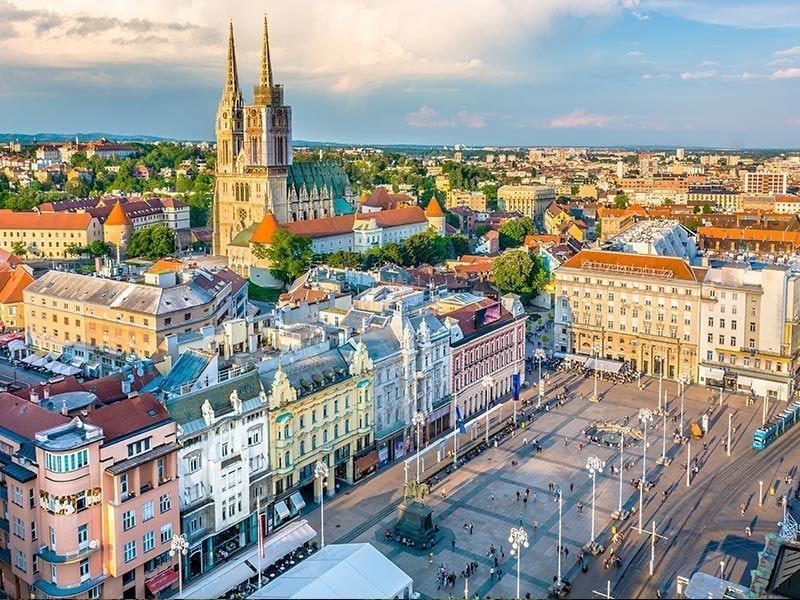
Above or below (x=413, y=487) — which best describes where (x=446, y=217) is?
above

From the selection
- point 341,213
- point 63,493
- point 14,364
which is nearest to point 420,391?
point 63,493

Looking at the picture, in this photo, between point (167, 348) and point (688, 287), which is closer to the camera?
point (167, 348)

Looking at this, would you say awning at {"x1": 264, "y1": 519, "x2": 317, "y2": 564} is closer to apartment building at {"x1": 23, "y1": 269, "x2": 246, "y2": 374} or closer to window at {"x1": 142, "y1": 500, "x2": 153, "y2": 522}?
window at {"x1": 142, "y1": 500, "x2": 153, "y2": 522}

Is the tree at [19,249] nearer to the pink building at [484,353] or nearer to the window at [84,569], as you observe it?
the pink building at [484,353]

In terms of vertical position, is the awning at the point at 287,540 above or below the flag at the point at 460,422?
below

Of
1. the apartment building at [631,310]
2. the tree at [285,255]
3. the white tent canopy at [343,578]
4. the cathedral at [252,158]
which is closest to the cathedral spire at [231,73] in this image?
the cathedral at [252,158]

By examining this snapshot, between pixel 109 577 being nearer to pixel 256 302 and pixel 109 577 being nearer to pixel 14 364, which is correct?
pixel 14 364

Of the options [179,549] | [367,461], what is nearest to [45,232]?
[367,461]
